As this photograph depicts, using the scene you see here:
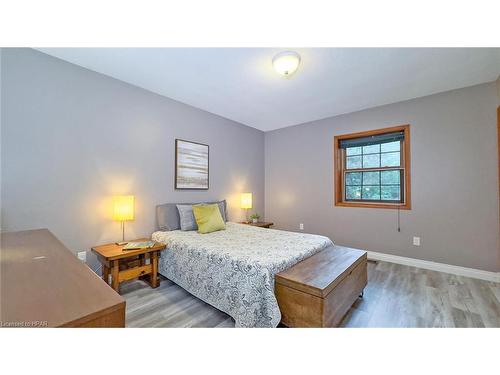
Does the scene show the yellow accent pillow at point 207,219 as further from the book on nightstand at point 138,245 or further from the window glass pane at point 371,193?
the window glass pane at point 371,193

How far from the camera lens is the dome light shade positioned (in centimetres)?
191

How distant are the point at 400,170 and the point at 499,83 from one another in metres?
1.36

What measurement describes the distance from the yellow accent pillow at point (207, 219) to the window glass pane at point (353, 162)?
2.49 metres

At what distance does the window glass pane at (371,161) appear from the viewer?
3.32 m

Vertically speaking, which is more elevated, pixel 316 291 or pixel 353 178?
pixel 353 178

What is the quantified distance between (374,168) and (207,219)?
2.80m

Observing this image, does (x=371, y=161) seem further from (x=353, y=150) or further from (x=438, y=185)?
(x=438, y=185)

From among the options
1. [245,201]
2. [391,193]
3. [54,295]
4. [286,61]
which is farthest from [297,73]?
[54,295]

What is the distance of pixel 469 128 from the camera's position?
2568 millimetres

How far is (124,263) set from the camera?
7.50 feet
